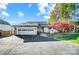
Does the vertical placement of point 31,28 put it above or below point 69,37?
above

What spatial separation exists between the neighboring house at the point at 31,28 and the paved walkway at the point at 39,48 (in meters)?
0.14

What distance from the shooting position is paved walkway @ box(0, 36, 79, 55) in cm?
228

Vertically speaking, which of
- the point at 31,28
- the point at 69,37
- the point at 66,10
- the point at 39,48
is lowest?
the point at 39,48

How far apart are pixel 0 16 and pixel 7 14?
0.09m

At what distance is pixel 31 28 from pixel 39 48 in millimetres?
275

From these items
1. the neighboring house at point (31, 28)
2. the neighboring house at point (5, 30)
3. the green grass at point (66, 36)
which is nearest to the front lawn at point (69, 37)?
the green grass at point (66, 36)

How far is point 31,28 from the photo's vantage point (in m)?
2.39

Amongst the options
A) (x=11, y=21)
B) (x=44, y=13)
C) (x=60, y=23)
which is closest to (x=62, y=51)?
(x=60, y=23)

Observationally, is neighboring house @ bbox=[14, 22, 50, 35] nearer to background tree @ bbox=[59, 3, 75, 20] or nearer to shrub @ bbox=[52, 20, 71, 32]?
shrub @ bbox=[52, 20, 71, 32]

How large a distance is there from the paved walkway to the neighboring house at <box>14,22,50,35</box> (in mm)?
142

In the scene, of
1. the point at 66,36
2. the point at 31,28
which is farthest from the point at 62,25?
the point at 31,28

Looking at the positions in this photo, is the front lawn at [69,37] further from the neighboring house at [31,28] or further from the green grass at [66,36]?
the neighboring house at [31,28]

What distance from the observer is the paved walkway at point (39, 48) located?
7.47ft

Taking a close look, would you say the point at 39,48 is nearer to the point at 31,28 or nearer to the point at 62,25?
the point at 31,28
